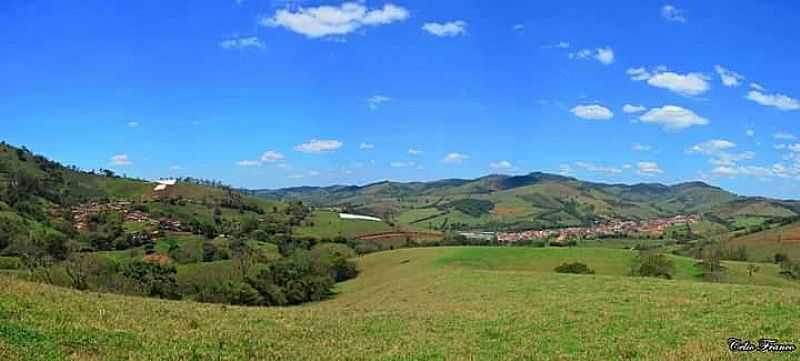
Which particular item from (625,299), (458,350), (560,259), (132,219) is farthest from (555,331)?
(132,219)

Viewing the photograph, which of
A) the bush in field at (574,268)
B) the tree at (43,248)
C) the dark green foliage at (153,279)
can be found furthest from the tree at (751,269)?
the tree at (43,248)

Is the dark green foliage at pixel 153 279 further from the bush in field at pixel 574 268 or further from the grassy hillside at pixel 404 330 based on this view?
the grassy hillside at pixel 404 330

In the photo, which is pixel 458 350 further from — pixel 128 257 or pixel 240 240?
pixel 240 240

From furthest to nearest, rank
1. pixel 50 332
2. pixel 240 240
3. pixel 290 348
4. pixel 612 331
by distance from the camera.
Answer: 1. pixel 240 240
2. pixel 612 331
3. pixel 290 348
4. pixel 50 332

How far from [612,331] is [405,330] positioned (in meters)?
6.93

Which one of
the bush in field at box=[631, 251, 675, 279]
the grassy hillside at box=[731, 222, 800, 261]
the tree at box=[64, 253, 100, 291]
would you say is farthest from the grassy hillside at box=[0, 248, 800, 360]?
the grassy hillside at box=[731, 222, 800, 261]

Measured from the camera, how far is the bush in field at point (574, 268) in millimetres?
92250

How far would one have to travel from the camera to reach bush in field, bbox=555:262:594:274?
9225cm

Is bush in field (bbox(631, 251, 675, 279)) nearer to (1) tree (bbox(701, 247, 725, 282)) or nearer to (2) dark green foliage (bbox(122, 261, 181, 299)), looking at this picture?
(1) tree (bbox(701, 247, 725, 282))

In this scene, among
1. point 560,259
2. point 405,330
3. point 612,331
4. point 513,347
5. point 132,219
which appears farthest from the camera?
point 132,219

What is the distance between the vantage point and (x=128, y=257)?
476 feet

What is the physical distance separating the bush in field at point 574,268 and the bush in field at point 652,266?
280 inches

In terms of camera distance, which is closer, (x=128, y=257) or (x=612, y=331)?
(x=612, y=331)

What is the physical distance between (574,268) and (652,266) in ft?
36.1
